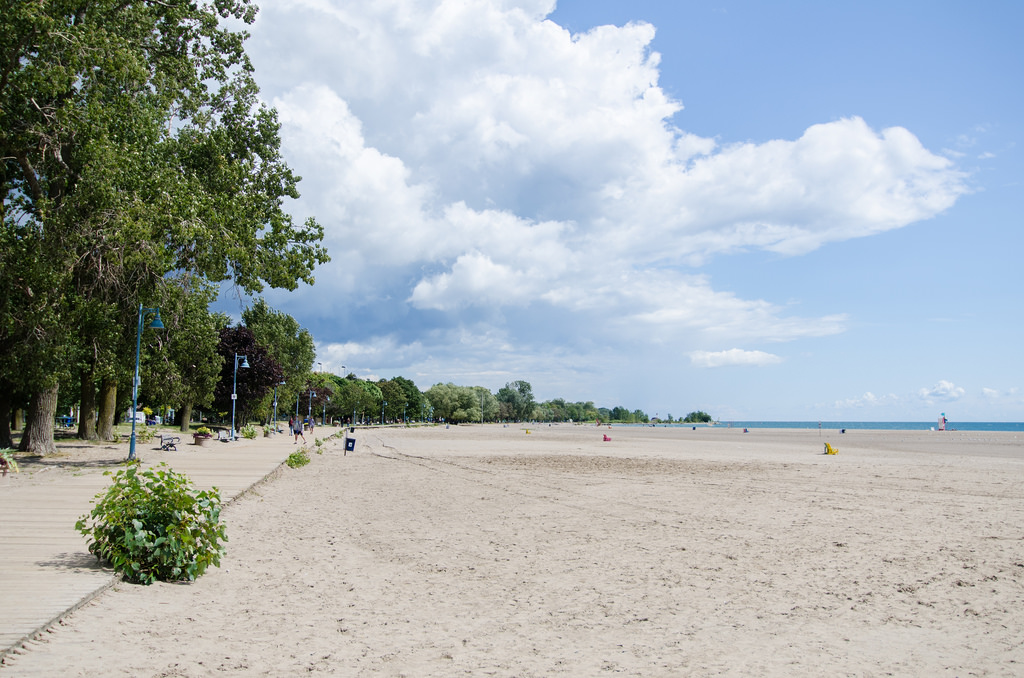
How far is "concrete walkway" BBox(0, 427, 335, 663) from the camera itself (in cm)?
554

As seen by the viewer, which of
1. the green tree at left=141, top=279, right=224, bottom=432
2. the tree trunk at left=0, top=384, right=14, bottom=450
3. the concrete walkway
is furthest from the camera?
the tree trunk at left=0, top=384, right=14, bottom=450

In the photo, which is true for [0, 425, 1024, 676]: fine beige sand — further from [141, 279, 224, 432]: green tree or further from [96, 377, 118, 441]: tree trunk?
[96, 377, 118, 441]: tree trunk

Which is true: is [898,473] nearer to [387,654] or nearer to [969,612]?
[969,612]

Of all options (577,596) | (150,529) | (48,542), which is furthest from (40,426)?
(577,596)

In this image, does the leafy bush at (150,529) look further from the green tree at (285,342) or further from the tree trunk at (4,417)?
the green tree at (285,342)

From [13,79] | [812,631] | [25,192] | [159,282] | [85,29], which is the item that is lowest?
[812,631]

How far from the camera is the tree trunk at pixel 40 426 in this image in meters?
22.0

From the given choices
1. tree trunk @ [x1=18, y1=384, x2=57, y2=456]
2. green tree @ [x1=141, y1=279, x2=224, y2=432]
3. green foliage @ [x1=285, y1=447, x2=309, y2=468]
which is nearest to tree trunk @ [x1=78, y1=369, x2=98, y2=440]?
green tree @ [x1=141, y1=279, x2=224, y2=432]

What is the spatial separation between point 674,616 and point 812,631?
1239mm

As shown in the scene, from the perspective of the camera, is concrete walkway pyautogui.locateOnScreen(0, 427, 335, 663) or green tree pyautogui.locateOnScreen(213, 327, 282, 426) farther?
green tree pyautogui.locateOnScreen(213, 327, 282, 426)

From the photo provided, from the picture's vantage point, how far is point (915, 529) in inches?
458

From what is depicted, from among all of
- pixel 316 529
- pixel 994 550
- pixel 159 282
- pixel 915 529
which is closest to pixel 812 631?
pixel 994 550

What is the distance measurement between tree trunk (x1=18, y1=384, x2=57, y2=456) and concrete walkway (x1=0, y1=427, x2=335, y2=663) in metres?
1.88

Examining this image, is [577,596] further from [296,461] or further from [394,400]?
[394,400]
